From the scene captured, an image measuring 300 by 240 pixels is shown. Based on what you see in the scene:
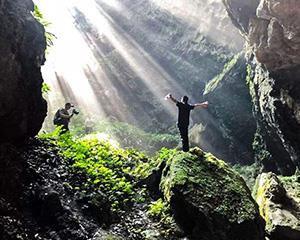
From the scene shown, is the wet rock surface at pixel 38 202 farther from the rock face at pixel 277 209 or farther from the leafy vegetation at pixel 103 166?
the rock face at pixel 277 209

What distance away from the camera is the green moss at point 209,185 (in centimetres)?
848

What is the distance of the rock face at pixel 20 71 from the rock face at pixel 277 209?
739 cm

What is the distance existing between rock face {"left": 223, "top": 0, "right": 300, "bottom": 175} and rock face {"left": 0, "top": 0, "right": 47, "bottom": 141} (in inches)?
300

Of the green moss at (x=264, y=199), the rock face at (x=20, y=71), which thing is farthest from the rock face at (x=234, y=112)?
the rock face at (x=20, y=71)

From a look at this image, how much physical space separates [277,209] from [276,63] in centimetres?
572

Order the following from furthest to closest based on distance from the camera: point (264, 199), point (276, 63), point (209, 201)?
point (276, 63) < point (264, 199) < point (209, 201)

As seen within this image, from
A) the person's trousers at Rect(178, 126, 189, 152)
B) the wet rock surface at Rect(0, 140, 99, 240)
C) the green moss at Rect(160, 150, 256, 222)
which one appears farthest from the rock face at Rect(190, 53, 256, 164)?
the wet rock surface at Rect(0, 140, 99, 240)

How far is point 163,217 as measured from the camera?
8734 mm

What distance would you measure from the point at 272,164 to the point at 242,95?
507cm

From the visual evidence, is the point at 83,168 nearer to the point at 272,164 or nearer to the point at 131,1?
the point at 272,164

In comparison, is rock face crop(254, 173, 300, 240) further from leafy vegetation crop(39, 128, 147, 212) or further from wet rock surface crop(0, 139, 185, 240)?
leafy vegetation crop(39, 128, 147, 212)

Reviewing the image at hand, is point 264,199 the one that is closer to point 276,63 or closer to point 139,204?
point 139,204

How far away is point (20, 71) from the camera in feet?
29.3

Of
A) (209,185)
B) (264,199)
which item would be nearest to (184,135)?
(209,185)
